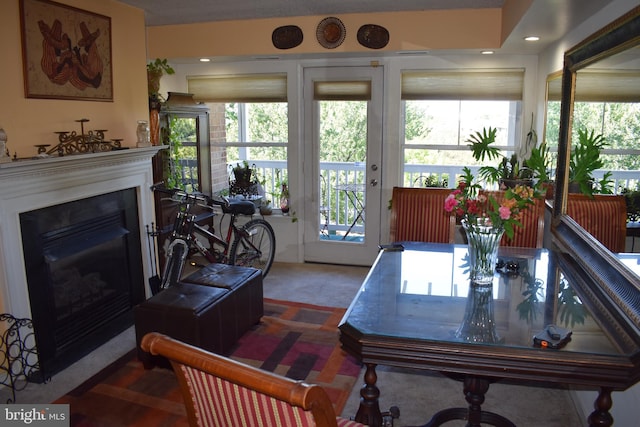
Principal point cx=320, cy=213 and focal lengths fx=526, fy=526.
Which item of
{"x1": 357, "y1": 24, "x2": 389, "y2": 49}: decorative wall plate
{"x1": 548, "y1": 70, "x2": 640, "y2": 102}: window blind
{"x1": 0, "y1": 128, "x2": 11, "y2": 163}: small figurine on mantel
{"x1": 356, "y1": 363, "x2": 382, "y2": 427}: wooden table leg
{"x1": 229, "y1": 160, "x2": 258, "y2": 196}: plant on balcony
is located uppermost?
{"x1": 357, "y1": 24, "x2": 389, "y2": 49}: decorative wall plate

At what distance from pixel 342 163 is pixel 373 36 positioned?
127 centimetres

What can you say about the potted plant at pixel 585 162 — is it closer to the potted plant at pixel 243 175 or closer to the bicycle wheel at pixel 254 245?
the bicycle wheel at pixel 254 245

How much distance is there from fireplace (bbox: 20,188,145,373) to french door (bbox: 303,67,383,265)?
1.84 m

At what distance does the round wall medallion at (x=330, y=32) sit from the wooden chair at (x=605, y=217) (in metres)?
2.34

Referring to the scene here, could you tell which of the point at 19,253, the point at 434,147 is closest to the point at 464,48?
the point at 434,147

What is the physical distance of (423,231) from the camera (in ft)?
11.0

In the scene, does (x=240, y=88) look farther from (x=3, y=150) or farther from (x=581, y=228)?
(x=581, y=228)

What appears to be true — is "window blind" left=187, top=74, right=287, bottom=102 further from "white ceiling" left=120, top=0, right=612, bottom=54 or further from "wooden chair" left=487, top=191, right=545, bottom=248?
"wooden chair" left=487, top=191, right=545, bottom=248

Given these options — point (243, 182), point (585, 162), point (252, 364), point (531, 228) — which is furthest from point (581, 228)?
point (243, 182)

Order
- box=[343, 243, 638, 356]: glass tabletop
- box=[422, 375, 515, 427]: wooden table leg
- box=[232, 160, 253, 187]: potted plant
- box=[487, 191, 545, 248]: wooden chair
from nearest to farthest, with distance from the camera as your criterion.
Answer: box=[343, 243, 638, 356]: glass tabletop < box=[422, 375, 515, 427]: wooden table leg < box=[487, 191, 545, 248]: wooden chair < box=[232, 160, 253, 187]: potted plant

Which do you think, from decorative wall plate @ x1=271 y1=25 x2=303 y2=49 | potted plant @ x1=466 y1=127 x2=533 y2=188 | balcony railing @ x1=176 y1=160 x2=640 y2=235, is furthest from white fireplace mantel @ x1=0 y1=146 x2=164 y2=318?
potted plant @ x1=466 y1=127 x2=533 y2=188

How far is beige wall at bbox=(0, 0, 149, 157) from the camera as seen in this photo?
283 centimetres

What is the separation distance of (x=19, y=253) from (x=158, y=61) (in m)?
2.14

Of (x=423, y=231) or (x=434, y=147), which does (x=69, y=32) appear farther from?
(x=434, y=147)
